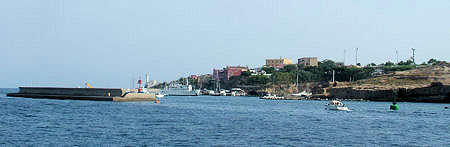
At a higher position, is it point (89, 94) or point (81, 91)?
point (81, 91)

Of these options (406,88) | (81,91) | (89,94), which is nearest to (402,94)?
(406,88)

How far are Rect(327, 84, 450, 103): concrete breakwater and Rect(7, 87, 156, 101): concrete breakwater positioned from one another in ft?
197

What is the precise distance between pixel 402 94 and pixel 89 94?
260 feet

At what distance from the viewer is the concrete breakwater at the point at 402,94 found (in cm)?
11948

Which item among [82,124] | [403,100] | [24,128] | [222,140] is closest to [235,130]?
[222,140]

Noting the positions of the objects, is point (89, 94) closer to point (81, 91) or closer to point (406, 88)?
point (81, 91)

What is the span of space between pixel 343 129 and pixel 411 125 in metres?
10.6

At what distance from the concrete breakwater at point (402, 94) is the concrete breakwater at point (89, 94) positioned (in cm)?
6010

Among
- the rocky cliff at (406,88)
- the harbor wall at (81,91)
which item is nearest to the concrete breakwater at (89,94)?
the harbor wall at (81,91)

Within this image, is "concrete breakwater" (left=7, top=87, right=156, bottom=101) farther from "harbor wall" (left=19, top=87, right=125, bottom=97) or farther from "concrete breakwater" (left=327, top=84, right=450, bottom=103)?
"concrete breakwater" (left=327, top=84, right=450, bottom=103)

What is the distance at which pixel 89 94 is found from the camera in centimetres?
11025

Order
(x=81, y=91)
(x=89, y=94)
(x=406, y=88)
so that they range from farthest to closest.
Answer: (x=406, y=88) → (x=81, y=91) → (x=89, y=94)

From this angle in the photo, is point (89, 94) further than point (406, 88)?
No

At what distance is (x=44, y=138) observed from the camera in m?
34.6
